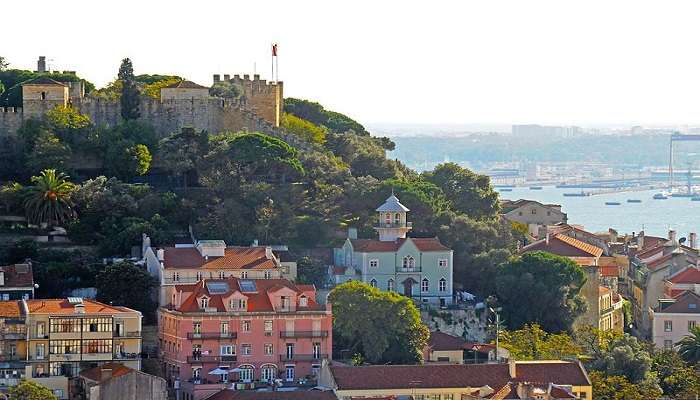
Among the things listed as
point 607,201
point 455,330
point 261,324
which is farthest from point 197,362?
point 607,201

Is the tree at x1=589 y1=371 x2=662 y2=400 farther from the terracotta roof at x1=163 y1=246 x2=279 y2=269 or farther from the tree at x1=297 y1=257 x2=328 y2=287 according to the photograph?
the tree at x1=297 y1=257 x2=328 y2=287

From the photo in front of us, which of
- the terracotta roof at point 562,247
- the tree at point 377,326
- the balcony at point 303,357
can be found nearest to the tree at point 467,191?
the terracotta roof at point 562,247

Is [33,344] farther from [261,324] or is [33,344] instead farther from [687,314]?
[687,314]

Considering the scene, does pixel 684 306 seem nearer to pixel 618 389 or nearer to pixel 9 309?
pixel 618 389

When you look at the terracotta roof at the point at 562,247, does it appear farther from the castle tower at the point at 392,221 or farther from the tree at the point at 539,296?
the tree at the point at 539,296

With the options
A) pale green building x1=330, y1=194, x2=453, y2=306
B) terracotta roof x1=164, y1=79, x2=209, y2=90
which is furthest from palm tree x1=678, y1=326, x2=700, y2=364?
terracotta roof x1=164, y1=79, x2=209, y2=90

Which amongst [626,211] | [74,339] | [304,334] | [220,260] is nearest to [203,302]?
[304,334]
